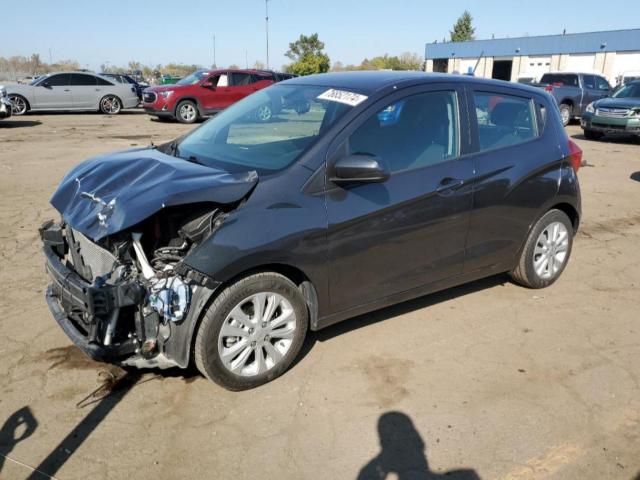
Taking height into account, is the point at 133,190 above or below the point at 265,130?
below

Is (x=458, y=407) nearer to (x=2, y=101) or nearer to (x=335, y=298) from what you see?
(x=335, y=298)

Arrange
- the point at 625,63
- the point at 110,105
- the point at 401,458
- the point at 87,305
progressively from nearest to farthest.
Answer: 1. the point at 401,458
2. the point at 87,305
3. the point at 110,105
4. the point at 625,63

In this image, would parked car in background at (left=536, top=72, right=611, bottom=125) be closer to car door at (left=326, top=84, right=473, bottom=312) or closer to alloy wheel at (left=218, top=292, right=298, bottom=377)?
car door at (left=326, top=84, right=473, bottom=312)

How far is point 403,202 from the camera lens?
3697 millimetres

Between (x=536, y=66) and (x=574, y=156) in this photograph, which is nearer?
(x=574, y=156)

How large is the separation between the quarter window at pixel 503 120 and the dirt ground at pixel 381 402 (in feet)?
4.52

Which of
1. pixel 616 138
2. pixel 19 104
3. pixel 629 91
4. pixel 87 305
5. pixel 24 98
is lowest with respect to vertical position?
pixel 616 138

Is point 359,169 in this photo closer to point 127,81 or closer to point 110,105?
point 110,105

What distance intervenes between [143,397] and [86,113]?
20.9 m

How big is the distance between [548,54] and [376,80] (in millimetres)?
50236

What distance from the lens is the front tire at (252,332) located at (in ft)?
10.3

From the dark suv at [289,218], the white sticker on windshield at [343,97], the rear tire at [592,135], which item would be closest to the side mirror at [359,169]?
the dark suv at [289,218]

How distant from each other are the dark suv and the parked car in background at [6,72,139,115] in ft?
58.9

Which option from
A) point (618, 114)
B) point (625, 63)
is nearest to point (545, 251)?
point (618, 114)
